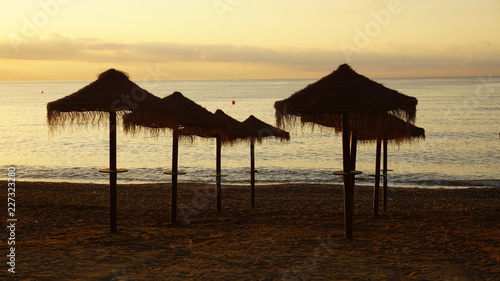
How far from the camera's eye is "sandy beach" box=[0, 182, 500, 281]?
8.16 m

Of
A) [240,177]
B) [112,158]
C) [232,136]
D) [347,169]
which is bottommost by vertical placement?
[240,177]

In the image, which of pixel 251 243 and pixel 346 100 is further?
pixel 251 243

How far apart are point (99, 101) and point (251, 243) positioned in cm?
425

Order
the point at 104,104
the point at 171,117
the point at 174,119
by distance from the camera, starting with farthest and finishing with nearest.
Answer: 1. the point at 174,119
2. the point at 171,117
3. the point at 104,104

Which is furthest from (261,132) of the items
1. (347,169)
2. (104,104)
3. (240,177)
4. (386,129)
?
(240,177)

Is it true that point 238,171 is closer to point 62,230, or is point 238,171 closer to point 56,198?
point 56,198

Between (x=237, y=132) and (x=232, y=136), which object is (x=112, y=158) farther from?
(x=237, y=132)

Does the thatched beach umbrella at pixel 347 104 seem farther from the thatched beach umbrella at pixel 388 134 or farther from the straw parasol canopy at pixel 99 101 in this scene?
the straw parasol canopy at pixel 99 101

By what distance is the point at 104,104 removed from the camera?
10305 mm

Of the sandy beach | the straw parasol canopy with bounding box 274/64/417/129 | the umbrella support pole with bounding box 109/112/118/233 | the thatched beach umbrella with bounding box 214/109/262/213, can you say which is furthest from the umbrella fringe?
the thatched beach umbrella with bounding box 214/109/262/213

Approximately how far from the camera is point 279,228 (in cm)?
1179

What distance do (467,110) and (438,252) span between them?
7516 cm

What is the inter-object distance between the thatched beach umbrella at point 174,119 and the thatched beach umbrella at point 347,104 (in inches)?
94.7

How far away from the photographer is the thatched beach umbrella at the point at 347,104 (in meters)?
9.75
